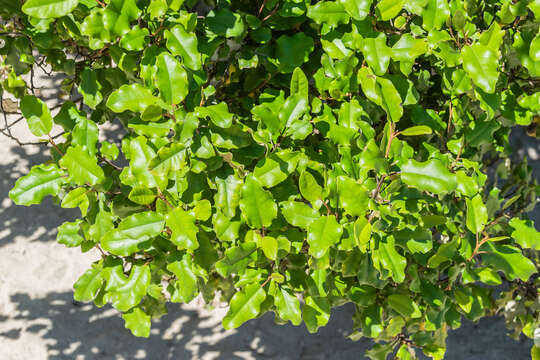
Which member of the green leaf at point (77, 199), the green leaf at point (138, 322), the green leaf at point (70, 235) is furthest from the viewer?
the green leaf at point (138, 322)

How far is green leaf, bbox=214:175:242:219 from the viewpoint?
141 centimetres

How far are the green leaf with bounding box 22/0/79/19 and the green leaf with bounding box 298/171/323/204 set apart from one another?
30.3 inches

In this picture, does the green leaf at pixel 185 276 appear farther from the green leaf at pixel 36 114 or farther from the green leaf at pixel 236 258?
the green leaf at pixel 36 114

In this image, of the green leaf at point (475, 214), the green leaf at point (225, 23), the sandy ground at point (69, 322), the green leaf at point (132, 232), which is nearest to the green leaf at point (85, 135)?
the green leaf at point (132, 232)

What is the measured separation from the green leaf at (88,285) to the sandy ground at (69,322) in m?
1.52

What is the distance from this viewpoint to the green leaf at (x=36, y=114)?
1497 mm

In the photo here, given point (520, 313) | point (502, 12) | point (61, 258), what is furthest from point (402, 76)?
point (61, 258)

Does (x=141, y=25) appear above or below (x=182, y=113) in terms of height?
above

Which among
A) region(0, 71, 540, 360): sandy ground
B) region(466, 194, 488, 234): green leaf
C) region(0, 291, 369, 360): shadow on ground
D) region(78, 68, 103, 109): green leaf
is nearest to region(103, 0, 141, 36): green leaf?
region(78, 68, 103, 109): green leaf

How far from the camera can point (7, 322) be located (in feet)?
10.1

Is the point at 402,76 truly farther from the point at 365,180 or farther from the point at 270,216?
the point at 270,216

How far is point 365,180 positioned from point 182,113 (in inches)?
22.8

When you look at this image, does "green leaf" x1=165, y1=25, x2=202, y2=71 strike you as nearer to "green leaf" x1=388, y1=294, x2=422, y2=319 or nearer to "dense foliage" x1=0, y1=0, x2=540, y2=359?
"dense foliage" x1=0, y1=0, x2=540, y2=359

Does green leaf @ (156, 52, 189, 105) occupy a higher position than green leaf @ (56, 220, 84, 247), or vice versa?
green leaf @ (156, 52, 189, 105)
